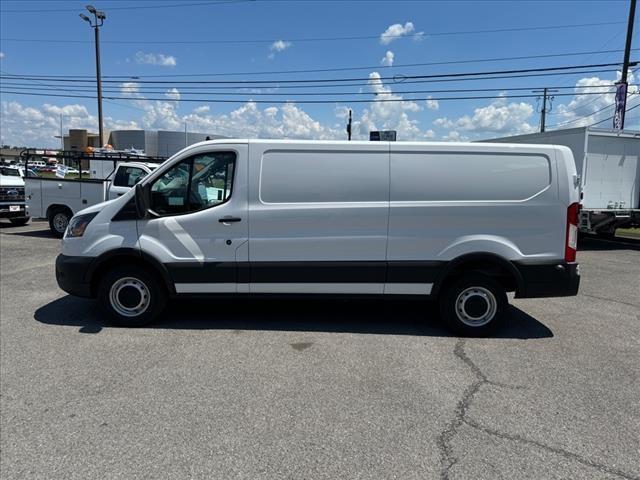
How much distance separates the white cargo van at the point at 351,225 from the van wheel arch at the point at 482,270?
13mm

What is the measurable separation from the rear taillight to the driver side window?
3.68 metres

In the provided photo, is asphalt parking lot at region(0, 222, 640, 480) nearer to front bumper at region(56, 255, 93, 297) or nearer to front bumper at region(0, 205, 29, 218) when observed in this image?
front bumper at region(56, 255, 93, 297)

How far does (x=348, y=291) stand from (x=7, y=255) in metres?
8.40

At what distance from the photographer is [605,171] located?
12.1m

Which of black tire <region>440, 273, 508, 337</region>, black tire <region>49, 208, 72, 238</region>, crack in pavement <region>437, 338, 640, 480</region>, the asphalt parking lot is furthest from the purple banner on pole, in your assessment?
black tire <region>49, 208, 72, 238</region>

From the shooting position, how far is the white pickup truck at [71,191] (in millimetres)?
12055

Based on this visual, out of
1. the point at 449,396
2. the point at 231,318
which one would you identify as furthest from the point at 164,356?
the point at 449,396

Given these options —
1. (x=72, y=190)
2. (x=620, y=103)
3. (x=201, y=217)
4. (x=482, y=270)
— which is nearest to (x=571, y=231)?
(x=482, y=270)

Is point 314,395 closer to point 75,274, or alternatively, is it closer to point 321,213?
point 321,213

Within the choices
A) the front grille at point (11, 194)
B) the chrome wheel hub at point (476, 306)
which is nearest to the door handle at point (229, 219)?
the chrome wheel hub at point (476, 306)

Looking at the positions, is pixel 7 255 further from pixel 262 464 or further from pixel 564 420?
pixel 564 420

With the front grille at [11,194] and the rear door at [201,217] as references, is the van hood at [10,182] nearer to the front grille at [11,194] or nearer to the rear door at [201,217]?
the front grille at [11,194]

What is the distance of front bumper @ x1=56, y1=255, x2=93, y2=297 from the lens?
518cm

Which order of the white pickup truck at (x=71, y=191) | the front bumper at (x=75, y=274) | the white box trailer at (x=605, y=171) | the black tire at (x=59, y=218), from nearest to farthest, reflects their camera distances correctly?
the front bumper at (x=75, y=274) < the white box trailer at (x=605, y=171) < the white pickup truck at (x=71, y=191) < the black tire at (x=59, y=218)
